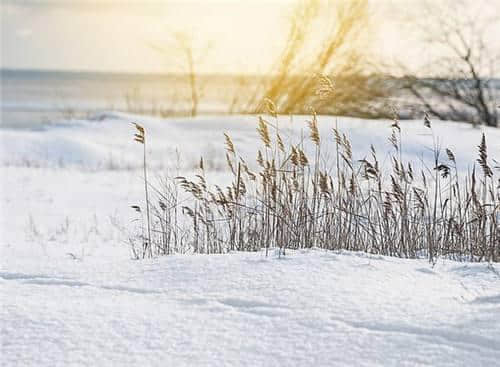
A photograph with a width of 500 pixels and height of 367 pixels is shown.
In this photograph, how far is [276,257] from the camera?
134 inches

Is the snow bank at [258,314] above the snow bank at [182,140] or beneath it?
beneath

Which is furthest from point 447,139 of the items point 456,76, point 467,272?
point 467,272

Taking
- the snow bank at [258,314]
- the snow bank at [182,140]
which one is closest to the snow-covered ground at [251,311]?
the snow bank at [258,314]

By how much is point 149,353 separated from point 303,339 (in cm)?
51

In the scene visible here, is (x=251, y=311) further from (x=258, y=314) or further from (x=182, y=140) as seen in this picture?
(x=182, y=140)

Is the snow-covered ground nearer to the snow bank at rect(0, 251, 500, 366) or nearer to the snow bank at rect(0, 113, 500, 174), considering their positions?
the snow bank at rect(0, 251, 500, 366)

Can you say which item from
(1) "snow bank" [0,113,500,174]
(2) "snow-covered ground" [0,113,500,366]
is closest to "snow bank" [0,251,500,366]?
(2) "snow-covered ground" [0,113,500,366]

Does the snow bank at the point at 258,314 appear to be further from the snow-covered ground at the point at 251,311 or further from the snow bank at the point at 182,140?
the snow bank at the point at 182,140

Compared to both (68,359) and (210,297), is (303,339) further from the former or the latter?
(68,359)

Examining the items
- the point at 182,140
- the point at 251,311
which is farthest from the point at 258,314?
the point at 182,140

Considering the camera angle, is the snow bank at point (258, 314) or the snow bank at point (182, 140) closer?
the snow bank at point (258, 314)

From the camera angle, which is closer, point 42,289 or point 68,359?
point 68,359

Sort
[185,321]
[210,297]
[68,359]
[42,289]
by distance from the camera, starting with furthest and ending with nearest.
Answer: [42,289] < [210,297] < [185,321] < [68,359]

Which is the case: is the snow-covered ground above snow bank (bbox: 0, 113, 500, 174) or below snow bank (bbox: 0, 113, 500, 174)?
below
